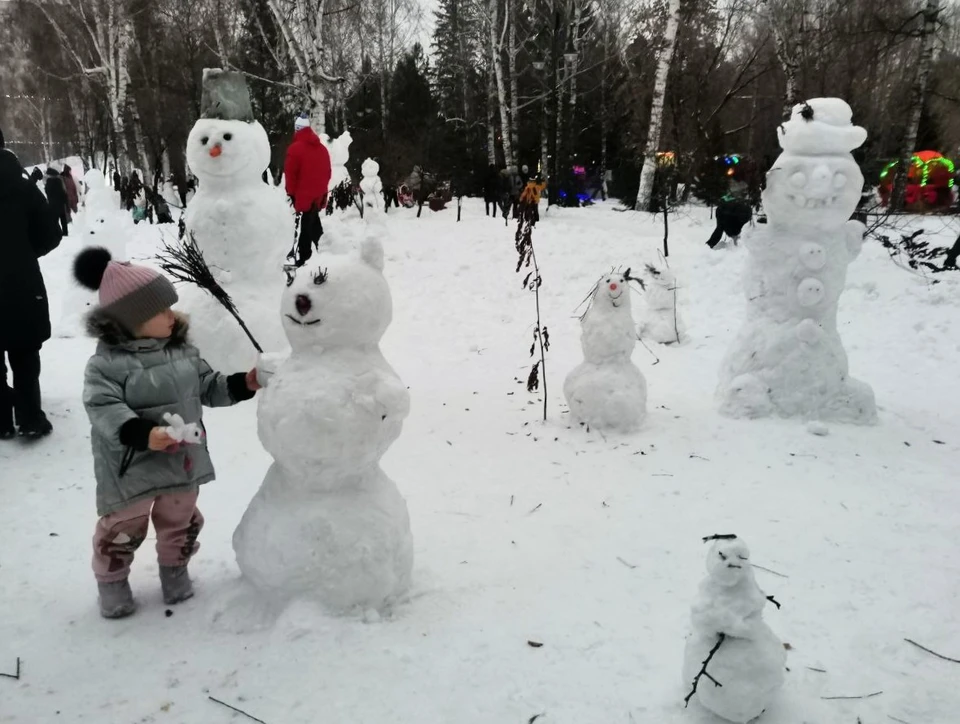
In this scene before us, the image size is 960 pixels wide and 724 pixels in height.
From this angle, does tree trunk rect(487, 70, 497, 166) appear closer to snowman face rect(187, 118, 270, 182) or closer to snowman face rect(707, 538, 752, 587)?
snowman face rect(187, 118, 270, 182)

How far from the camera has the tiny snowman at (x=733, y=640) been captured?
2.27 meters

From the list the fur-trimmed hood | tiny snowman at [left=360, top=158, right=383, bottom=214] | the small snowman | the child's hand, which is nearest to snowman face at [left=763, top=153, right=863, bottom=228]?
the fur-trimmed hood

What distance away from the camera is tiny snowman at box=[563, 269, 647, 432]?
529 cm

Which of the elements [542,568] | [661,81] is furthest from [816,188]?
[661,81]

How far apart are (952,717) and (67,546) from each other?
13.4ft

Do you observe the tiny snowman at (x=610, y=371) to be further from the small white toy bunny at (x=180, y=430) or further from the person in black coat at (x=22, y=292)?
→ the person in black coat at (x=22, y=292)

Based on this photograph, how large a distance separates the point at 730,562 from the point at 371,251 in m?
1.83

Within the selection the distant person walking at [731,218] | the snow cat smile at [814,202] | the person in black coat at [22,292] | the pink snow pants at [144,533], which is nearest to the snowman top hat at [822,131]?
the snow cat smile at [814,202]

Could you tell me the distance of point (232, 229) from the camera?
582 cm

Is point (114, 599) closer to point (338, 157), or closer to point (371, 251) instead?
point (371, 251)

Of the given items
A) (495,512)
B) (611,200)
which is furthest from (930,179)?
(495,512)

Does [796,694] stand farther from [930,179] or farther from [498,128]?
[498,128]

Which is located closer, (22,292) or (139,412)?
(139,412)

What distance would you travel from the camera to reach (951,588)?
3350mm
